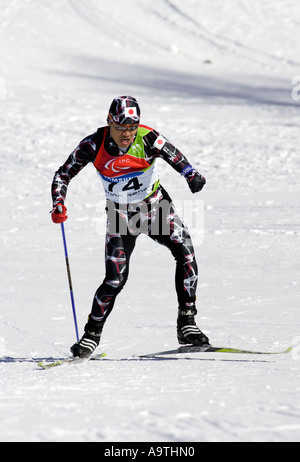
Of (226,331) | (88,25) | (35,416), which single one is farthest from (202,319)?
(88,25)

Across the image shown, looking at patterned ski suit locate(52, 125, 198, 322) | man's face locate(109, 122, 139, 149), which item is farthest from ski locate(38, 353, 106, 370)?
man's face locate(109, 122, 139, 149)

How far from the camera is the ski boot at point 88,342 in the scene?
550 cm

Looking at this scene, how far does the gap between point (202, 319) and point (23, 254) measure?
3254 millimetres

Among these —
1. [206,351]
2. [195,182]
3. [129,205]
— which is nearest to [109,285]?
[129,205]

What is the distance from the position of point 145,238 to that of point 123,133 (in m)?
4.70

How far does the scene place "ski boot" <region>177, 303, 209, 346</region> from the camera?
548cm

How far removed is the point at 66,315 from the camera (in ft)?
22.7

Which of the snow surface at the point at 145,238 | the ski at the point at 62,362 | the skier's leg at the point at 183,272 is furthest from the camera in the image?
the skier's leg at the point at 183,272

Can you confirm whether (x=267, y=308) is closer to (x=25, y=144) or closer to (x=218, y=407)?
(x=218, y=407)

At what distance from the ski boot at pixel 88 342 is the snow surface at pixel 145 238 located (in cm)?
16

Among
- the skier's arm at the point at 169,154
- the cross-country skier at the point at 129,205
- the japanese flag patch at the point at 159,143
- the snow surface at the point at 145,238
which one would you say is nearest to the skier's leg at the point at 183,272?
the cross-country skier at the point at 129,205

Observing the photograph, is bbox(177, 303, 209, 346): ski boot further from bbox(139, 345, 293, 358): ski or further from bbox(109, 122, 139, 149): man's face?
bbox(109, 122, 139, 149): man's face

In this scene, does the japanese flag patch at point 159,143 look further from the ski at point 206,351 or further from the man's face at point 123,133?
the ski at point 206,351

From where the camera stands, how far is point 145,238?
989cm
